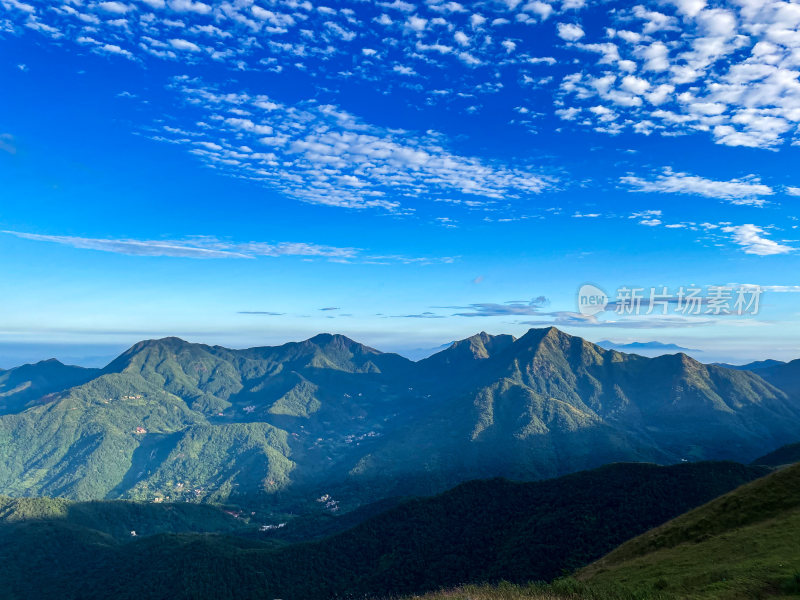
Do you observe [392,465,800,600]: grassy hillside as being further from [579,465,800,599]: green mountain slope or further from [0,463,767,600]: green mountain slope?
[0,463,767,600]: green mountain slope

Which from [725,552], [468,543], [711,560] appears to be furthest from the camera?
[468,543]

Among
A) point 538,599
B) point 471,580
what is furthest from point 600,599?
point 471,580

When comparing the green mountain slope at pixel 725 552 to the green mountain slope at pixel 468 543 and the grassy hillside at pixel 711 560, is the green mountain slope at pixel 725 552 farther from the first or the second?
the green mountain slope at pixel 468 543

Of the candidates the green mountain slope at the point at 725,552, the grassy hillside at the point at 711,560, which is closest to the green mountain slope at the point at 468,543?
the green mountain slope at the point at 725,552

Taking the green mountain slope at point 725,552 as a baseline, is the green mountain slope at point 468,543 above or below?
below

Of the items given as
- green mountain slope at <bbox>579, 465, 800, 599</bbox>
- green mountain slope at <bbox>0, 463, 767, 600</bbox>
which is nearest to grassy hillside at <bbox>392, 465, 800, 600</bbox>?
green mountain slope at <bbox>579, 465, 800, 599</bbox>

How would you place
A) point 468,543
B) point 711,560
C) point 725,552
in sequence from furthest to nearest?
point 468,543 < point 725,552 < point 711,560

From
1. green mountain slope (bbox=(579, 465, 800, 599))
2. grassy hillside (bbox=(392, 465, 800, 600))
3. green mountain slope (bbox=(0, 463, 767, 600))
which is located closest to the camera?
grassy hillside (bbox=(392, 465, 800, 600))

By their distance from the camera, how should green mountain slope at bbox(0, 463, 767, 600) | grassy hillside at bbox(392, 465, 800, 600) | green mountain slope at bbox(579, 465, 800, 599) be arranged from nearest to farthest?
grassy hillside at bbox(392, 465, 800, 600)
green mountain slope at bbox(579, 465, 800, 599)
green mountain slope at bbox(0, 463, 767, 600)

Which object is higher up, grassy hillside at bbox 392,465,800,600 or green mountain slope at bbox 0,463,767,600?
grassy hillside at bbox 392,465,800,600

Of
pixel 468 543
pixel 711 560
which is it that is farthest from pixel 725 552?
pixel 468 543

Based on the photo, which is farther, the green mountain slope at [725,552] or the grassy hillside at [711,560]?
the green mountain slope at [725,552]

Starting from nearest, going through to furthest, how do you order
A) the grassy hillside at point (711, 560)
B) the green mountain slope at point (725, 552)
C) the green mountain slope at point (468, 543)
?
1. the grassy hillside at point (711, 560)
2. the green mountain slope at point (725, 552)
3. the green mountain slope at point (468, 543)

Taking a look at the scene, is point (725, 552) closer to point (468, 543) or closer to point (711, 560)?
point (711, 560)
